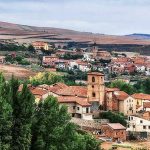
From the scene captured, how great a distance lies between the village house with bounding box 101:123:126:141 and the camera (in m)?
44.6

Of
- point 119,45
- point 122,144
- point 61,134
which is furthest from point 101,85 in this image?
point 119,45

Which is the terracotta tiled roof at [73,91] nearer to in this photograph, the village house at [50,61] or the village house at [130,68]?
the village house at [50,61]

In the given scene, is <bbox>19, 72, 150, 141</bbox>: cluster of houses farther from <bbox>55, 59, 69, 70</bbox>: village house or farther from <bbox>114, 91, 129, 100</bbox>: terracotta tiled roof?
<bbox>55, 59, 69, 70</bbox>: village house

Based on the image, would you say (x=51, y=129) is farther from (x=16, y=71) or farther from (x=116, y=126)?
(x=16, y=71)

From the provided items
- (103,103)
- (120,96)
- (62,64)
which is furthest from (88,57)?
(103,103)

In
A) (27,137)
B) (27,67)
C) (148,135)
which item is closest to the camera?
(27,137)

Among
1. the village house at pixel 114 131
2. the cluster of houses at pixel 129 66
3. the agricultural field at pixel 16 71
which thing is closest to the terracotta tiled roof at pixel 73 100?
A: the village house at pixel 114 131

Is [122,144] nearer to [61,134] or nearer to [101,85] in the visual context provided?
[101,85]

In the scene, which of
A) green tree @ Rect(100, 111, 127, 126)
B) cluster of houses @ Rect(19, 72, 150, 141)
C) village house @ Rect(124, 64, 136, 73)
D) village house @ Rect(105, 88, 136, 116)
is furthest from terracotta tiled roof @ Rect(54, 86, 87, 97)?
village house @ Rect(124, 64, 136, 73)

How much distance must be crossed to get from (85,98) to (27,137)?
2748cm

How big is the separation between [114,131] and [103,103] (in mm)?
8140

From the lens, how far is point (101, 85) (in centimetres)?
5172

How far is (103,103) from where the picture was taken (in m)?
52.4

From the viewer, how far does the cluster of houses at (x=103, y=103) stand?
1793 inches
